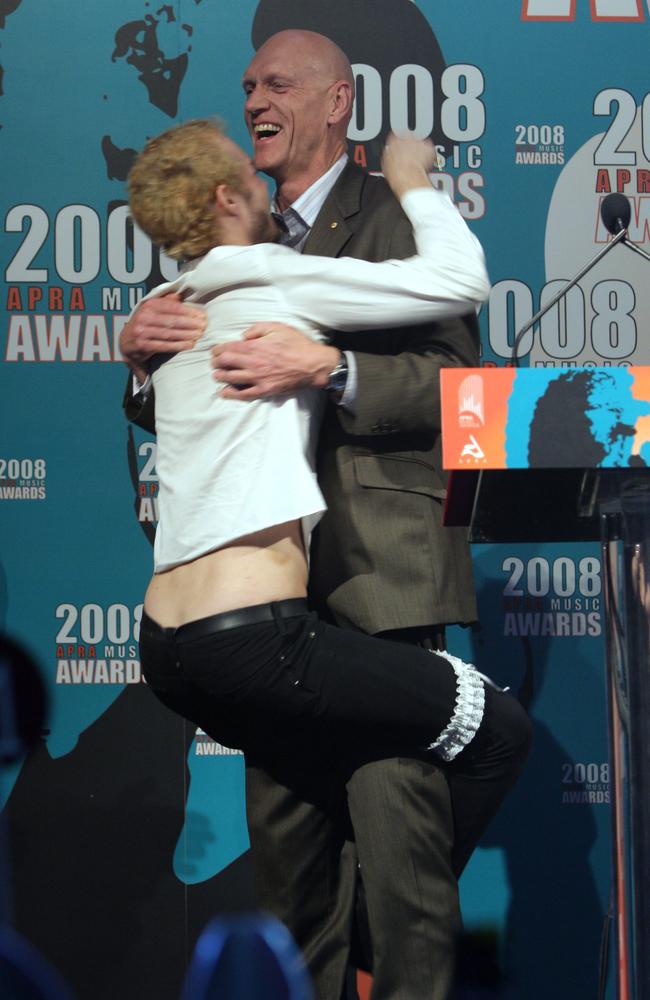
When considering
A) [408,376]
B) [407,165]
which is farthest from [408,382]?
[407,165]

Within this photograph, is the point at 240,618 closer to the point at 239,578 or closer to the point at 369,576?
the point at 239,578

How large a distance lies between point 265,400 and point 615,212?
103 cm

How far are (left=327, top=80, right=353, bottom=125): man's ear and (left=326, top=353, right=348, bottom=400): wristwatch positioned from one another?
0.77 m

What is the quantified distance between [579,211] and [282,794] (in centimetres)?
183

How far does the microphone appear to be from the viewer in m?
2.53

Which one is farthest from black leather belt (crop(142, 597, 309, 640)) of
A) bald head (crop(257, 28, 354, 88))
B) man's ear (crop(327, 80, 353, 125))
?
bald head (crop(257, 28, 354, 88))

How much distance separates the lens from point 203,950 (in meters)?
0.83

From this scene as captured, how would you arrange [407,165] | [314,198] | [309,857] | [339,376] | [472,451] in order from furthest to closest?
[314,198] → [309,857] → [407,165] → [339,376] → [472,451]

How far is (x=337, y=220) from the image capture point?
7.48ft

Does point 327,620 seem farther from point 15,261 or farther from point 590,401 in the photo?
point 15,261

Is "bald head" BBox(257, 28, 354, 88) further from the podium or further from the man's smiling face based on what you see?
the podium

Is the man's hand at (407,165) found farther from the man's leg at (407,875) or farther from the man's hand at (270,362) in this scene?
the man's leg at (407,875)

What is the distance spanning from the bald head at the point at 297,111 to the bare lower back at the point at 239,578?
91cm

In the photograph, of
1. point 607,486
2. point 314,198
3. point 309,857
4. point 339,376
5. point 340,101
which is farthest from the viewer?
point 340,101
